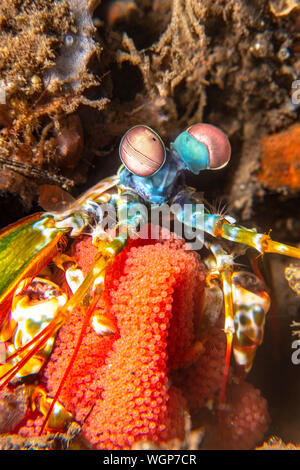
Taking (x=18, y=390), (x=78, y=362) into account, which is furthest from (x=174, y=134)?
(x=18, y=390)

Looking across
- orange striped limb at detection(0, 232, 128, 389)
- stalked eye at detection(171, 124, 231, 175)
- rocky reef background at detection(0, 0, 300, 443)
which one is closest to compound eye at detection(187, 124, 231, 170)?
stalked eye at detection(171, 124, 231, 175)

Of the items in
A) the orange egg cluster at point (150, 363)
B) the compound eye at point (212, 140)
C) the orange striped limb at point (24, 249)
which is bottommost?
the orange egg cluster at point (150, 363)

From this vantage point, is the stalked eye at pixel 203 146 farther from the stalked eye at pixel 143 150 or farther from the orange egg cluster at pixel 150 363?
the orange egg cluster at pixel 150 363

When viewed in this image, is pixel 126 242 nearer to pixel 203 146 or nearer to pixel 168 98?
pixel 203 146

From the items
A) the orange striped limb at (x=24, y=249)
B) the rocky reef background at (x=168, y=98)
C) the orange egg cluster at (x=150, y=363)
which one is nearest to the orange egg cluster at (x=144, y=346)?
the orange egg cluster at (x=150, y=363)

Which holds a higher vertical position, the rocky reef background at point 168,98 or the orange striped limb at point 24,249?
the rocky reef background at point 168,98

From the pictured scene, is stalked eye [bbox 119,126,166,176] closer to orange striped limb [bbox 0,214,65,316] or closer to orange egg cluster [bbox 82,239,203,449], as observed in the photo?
orange egg cluster [bbox 82,239,203,449]

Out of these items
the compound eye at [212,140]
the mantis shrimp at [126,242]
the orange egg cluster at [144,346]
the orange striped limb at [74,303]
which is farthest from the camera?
the compound eye at [212,140]
